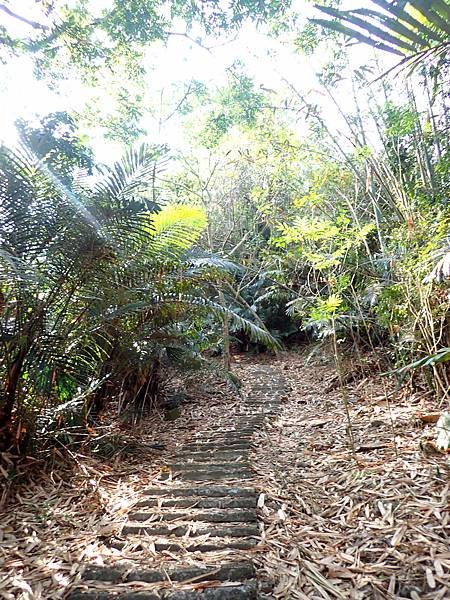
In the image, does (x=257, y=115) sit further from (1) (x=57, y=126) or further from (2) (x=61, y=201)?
(2) (x=61, y=201)

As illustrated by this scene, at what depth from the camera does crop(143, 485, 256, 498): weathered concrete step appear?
Answer: 8.62ft

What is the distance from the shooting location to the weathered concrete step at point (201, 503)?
250 centimetres

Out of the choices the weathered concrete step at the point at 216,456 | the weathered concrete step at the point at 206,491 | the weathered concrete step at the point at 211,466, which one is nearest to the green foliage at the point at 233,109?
the weathered concrete step at the point at 216,456

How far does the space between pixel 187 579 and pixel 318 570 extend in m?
0.58

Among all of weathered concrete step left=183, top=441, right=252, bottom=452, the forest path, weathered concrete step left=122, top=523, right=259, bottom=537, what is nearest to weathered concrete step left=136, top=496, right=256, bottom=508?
the forest path

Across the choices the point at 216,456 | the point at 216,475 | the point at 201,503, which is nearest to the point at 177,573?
the point at 201,503

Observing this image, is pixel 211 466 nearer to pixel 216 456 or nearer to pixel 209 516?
pixel 216 456

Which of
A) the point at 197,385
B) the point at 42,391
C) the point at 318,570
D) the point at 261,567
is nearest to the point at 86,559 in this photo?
the point at 261,567

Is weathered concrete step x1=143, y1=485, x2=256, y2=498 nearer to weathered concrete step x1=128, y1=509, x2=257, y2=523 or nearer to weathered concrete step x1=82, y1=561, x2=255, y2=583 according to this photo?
weathered concrete step x1=128, y1=509, x2=257, y2=523

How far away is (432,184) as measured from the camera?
13.9 feet

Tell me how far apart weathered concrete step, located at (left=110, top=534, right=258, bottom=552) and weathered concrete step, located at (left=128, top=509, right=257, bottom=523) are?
0.64 ft

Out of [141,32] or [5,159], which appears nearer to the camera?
[5,159]

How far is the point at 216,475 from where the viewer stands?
2.94 m

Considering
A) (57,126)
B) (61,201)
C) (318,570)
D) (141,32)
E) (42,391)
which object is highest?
(141,32)
